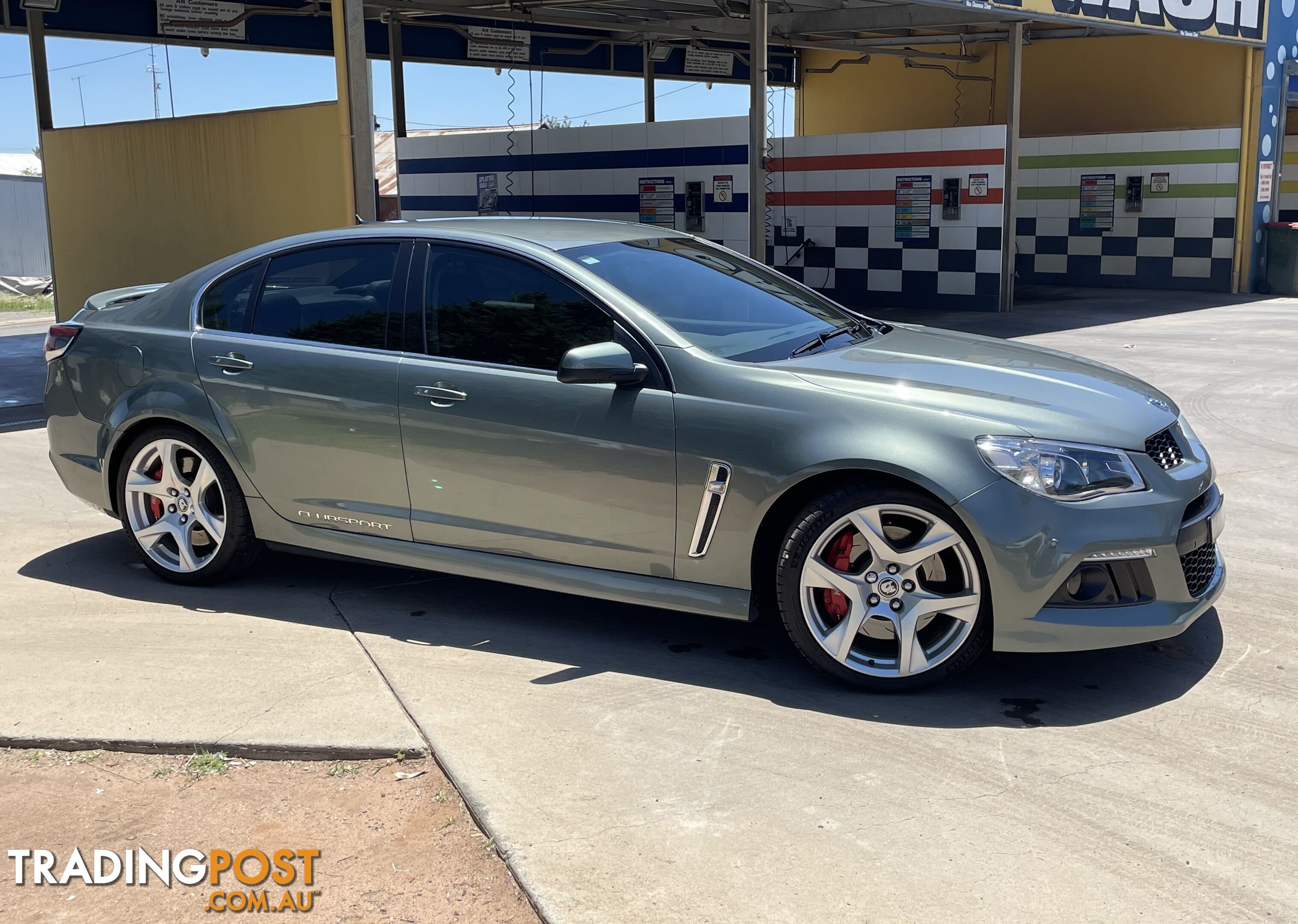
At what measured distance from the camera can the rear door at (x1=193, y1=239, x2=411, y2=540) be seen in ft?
14.6

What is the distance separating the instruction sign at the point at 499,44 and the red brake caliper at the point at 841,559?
52.4ft

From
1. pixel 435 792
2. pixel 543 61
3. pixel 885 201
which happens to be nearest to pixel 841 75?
pixel 543 61

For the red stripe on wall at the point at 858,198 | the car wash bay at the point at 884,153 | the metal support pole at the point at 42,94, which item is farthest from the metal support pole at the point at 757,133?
the metal support pole at the point at 42,94

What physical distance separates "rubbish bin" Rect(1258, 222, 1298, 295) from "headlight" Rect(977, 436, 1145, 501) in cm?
1497

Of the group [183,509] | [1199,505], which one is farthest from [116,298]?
[1199,505]

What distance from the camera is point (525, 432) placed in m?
4.15

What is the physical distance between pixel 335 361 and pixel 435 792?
6.10ft

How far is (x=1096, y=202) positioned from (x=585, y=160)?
24.8 feet

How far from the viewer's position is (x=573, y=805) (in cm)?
314

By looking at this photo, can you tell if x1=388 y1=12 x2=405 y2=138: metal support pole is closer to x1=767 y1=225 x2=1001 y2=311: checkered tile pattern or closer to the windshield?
x1=767 y1=225 x2=1001 y2=311: checkered tile pattern

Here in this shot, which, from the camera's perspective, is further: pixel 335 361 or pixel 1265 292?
pixel 1265 292

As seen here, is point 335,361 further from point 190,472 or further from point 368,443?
point 190,472

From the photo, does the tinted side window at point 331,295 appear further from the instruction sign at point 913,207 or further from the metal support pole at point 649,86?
the metal support pole at point 649,86

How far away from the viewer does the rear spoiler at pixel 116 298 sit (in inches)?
214
